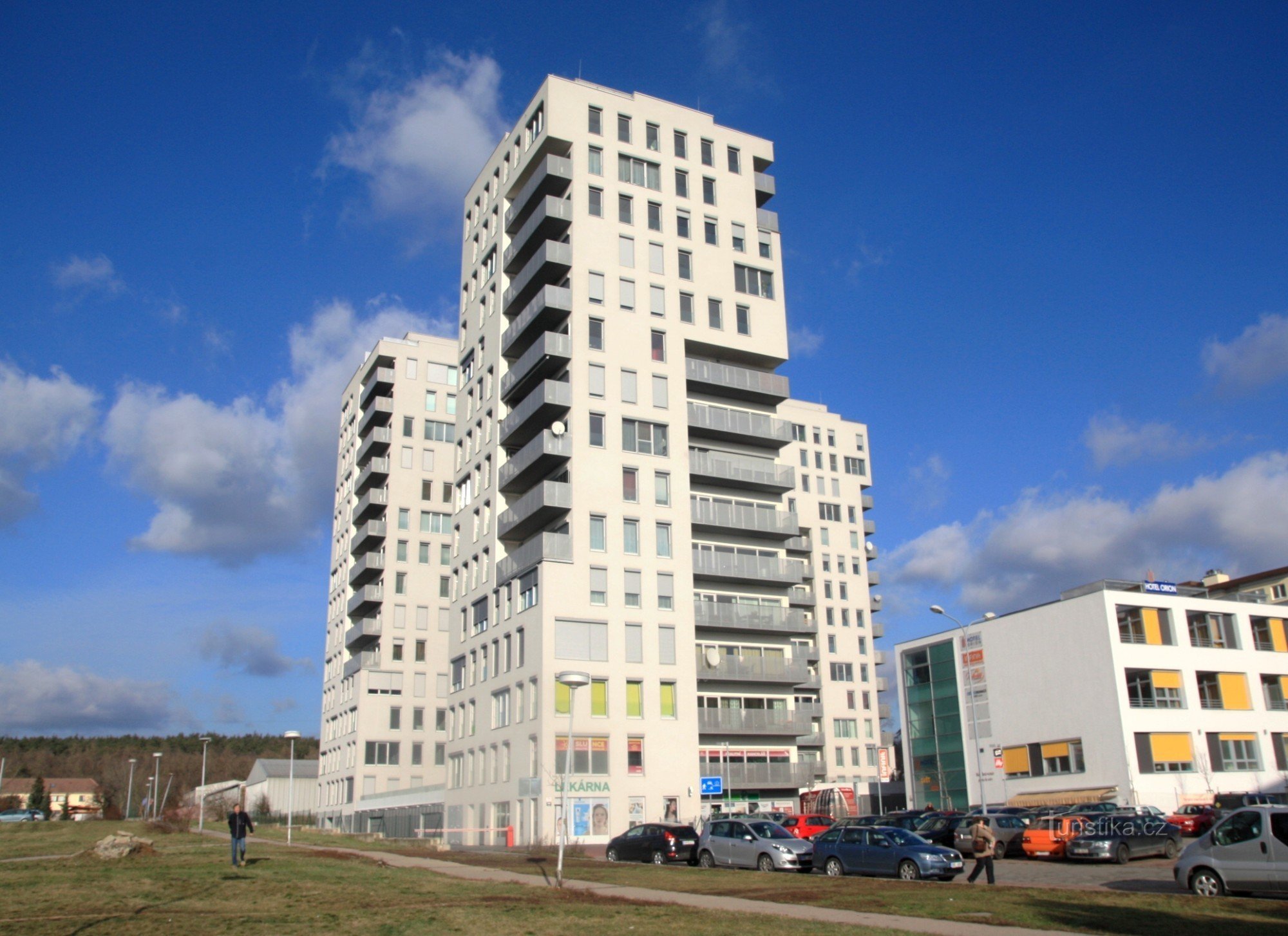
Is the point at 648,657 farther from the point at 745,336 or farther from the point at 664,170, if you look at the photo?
the point at 664,170

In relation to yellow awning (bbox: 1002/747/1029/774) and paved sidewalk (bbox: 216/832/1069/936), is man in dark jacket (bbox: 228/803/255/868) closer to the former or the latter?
paved sidewalk (bbox: 216/832/1069/936)

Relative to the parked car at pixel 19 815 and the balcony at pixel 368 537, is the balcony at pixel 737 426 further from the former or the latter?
the parked car at pixel 19 815

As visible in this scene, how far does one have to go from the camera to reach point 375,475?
96.6 meters

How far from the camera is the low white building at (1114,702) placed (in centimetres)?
6209

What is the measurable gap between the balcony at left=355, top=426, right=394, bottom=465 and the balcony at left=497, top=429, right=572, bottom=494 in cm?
3402

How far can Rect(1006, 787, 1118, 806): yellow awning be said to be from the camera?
6047 centimetres

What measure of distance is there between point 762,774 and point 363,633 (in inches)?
1742

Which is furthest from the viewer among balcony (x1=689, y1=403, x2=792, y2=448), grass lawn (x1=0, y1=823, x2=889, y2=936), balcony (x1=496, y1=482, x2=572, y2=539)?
balcony (x1=689, y1=403, x2=792, y2=448)

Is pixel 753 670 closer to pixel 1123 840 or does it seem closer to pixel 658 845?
pixel 658 845

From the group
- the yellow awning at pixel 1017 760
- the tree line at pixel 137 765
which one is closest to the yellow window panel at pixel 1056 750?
the yellow awning at pixel 1017 760

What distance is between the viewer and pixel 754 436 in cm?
6812

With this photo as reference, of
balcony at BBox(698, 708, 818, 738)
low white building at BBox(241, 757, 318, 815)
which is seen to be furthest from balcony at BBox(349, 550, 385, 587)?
balcony at BBox(698, 708, 818, 738)

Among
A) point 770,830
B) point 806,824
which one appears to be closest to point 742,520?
point 806,824

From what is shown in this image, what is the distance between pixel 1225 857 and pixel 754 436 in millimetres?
47274
